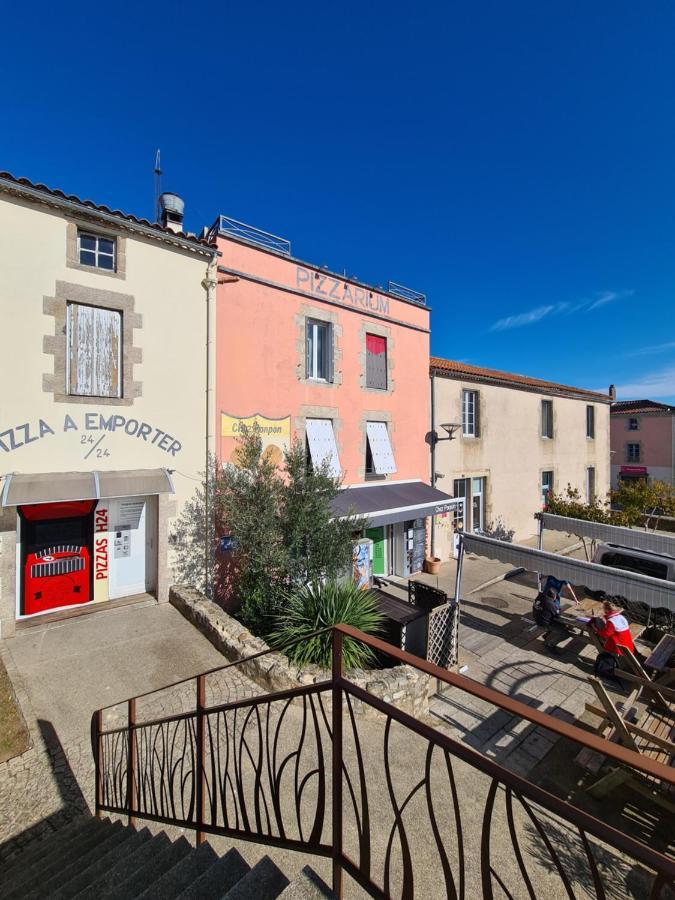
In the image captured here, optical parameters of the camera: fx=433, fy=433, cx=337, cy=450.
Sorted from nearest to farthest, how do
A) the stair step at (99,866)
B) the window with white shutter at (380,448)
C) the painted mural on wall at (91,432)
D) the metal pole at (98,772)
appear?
the stair step at (99,866) → the metal pole at (98,772) → the painted mural on wall at (91,432) → the window with white shutter at (380,448)

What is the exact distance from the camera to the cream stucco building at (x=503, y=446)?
14.9 meters

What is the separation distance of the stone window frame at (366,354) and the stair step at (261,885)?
11.1 metres

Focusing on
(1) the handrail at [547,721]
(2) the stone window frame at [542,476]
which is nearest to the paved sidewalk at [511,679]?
(1) the handrail at [547,721]

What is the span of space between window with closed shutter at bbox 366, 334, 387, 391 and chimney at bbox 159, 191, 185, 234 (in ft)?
18.9

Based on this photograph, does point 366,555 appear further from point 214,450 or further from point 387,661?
point 214,450

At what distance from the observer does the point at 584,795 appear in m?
5.44

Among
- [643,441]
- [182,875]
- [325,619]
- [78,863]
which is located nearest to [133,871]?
[182,875]

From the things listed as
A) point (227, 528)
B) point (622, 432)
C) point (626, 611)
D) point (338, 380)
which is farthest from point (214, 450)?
point (622, 432)

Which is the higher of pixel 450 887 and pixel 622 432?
pixel 622 432

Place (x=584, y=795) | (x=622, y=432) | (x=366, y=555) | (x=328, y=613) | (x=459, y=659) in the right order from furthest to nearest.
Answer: (x=622, y=432) < (x=366, y=555) < (x=459, y=659) < (x=328, y=613) < (x=584, y=795)

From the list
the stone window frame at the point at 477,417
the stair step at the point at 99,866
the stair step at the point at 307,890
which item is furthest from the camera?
the stone window frame at the point at 477,417

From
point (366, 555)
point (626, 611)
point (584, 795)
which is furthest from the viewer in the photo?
point (366, 555)

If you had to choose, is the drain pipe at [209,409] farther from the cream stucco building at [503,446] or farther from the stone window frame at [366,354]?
the cream stucco building at [503,446]

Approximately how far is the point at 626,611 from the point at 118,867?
11.7 m
